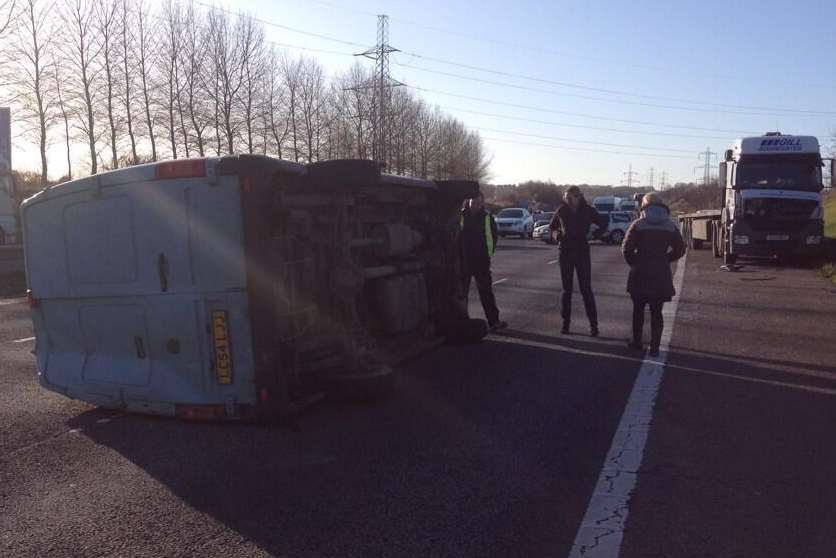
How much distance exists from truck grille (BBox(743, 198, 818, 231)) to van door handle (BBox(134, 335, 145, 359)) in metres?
19.7

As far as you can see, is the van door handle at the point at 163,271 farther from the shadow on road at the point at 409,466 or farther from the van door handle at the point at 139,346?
the shadow on road at the point at 409,466

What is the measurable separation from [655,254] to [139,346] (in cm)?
555

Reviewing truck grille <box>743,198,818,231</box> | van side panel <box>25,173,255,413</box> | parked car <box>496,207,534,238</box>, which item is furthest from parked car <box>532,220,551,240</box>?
van side panel <box>25,173,255,413</box>

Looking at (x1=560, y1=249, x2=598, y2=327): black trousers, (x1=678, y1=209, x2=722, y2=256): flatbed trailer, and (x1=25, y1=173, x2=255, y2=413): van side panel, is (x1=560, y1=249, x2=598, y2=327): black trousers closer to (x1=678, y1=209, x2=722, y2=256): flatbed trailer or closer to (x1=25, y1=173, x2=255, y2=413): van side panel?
(x1=25, y1=173, x2=255, y2=413): van side panel

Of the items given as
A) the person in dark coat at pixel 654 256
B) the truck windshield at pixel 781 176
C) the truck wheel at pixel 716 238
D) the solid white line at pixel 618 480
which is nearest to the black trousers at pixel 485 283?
the person in dark coat at pixel 654 256

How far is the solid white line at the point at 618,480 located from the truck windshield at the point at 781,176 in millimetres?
16574

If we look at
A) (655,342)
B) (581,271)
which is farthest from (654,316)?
(581,271)

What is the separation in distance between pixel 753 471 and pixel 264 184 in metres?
3.91

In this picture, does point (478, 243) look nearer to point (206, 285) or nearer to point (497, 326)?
point (497, 326)

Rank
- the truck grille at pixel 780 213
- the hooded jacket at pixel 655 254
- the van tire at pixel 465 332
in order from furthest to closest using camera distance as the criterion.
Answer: the truck grille at pixel 780 213
the van tire at pixel 465 332
the hooded jacket at pixel 655 254

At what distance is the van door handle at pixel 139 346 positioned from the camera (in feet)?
22.1

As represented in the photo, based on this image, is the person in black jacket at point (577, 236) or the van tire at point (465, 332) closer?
the van tire at point (465, 332)

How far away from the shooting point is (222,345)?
20.9ft

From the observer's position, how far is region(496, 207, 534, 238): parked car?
48844 mm
